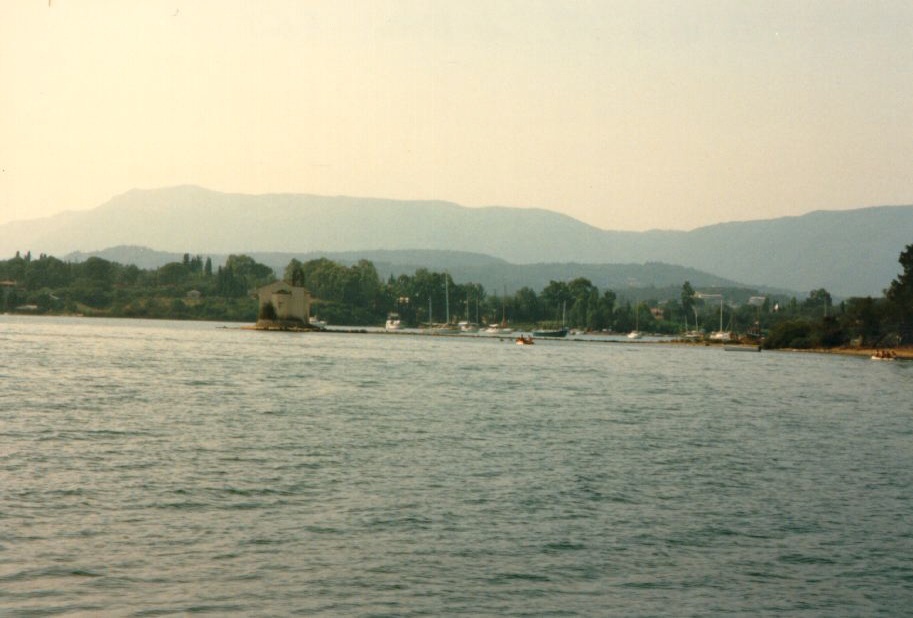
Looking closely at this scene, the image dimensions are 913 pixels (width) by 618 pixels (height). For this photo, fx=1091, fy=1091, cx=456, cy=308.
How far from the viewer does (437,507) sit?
20.6m

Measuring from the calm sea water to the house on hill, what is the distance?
112193 millimetres

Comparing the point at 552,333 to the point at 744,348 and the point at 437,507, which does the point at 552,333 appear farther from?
the point at 437,507

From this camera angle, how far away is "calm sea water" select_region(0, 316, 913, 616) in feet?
48.5

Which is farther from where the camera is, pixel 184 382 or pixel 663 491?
pixel 184 382

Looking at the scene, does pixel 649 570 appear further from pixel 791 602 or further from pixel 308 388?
pixel 308 388

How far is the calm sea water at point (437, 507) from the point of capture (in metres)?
14.8

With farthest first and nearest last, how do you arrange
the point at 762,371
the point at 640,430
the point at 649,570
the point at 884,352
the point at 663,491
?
1. the point at 884,352
2. the point at 762,371
3. the point at 640,430
4. the point at 663,491
5. the point at 649,570

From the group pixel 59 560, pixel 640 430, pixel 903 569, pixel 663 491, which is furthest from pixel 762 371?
pixel 59 560

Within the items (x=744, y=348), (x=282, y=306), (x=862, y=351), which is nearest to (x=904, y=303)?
(x=862, y=351)

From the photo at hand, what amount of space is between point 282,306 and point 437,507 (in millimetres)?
141590

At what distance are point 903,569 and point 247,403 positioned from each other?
28080 millimetres

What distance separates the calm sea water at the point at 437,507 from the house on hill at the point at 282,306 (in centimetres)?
11219

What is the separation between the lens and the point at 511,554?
56.2 ft

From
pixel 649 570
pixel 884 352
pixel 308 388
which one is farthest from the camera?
pixel 884 352
